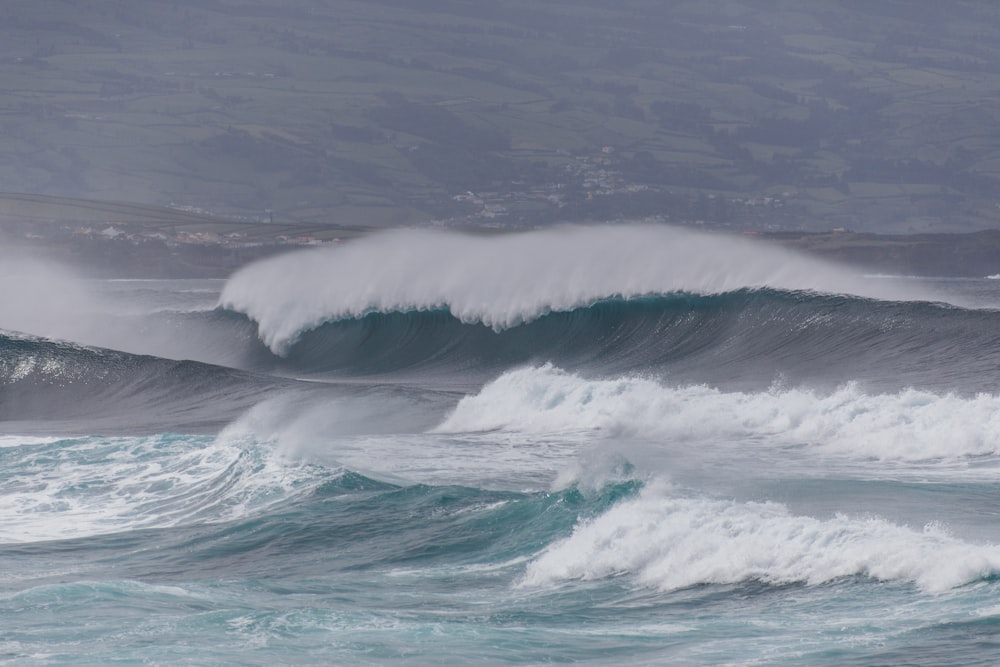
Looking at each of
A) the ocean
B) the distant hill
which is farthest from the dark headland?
the ocean

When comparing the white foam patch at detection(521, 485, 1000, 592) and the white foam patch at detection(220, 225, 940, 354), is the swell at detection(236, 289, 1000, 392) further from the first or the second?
the white foam patch at detection(521, 485, 1000, 592)

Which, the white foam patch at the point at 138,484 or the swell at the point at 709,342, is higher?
the swell at the point at 709,342

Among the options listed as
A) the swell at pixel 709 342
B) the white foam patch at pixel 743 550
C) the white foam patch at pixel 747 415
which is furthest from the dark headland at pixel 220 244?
the white foam patch at pixel 743 550

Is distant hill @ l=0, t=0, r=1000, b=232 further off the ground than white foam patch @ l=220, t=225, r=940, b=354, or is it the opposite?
distant hill @ l=0, t=0, r=1000, b=232

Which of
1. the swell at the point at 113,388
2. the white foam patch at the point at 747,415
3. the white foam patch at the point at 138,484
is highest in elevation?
the swell at the point at 113,388

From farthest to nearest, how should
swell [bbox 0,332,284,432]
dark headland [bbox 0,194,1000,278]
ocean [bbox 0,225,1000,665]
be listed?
dark headland [bbox 0,194,1000,278] < swell [bbox 0,332,284,432] < ocean [bbox 0,225,1000,665]

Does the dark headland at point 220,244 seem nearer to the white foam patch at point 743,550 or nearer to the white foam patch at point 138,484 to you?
the white foam patch at point 138,484

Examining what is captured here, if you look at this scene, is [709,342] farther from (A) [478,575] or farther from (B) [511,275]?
(A) [478,575]
